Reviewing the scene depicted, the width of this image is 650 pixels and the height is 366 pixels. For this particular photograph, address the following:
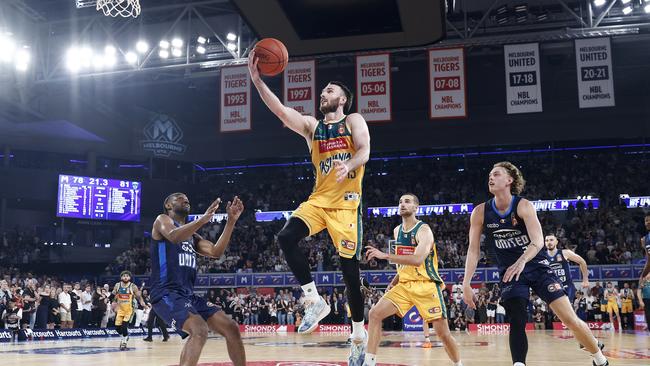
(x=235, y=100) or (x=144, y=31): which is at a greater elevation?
(x=144, y=31)

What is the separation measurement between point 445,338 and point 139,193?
990 inches

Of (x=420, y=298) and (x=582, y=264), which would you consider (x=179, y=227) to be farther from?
(x=582, y=264)

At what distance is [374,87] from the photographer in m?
17.2

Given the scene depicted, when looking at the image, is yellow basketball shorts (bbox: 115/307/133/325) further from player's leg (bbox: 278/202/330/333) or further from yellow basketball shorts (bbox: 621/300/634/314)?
yellow basketball shorts (bbox: 621/300/634/314)

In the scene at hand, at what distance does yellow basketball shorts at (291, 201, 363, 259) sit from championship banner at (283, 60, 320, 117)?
1210 cm

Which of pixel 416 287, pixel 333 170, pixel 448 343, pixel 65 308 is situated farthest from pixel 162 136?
pixel 333 170

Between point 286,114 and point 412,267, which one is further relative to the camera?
point 412,267

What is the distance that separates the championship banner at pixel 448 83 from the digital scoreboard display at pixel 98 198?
57.7ft

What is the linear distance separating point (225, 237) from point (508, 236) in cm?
277

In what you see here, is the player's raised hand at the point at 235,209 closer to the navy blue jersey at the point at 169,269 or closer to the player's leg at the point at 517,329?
the navy blue jersey at the point at 169,269

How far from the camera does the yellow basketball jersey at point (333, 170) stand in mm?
5395

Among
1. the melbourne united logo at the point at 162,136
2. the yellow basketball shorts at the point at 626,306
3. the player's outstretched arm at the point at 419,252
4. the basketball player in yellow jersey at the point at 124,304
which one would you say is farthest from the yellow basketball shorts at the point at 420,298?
the melbourne united logo at the point at 162,136

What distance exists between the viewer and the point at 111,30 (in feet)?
66.3

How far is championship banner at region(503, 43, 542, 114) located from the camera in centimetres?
1639
